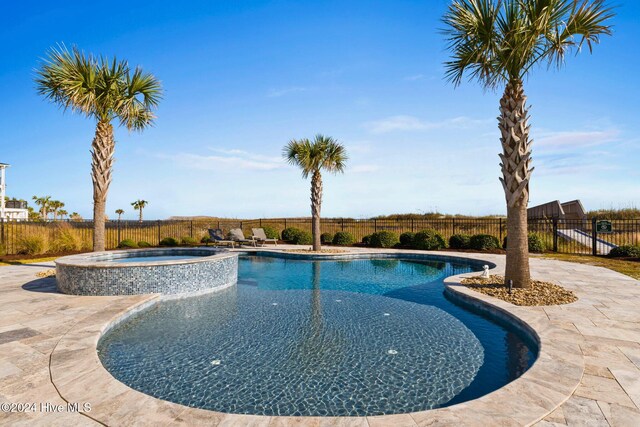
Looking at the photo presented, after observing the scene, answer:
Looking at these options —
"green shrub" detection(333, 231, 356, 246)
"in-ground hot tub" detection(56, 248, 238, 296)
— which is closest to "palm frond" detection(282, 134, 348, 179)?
"green shrub" detection(333, 231, 356, 246)

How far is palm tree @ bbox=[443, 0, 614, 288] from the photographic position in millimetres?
6527

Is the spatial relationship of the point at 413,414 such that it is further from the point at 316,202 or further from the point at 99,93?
the point at 316,202

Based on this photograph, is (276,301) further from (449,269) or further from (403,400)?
(449,269)

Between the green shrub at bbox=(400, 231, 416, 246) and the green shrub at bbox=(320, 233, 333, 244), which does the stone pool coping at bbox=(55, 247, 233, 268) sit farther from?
the green shrub at bbox=(400, 231, 416, 246)

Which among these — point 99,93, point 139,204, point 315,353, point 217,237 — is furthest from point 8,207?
point 315,353

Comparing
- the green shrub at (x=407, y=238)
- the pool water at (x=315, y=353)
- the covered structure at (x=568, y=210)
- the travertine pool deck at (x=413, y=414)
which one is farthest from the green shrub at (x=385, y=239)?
the travertine pool deck at (x=413, y=414)

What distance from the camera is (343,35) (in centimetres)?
1076

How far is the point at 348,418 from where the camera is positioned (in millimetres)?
2715

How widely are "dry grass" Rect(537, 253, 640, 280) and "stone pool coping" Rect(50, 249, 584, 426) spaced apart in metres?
8.21

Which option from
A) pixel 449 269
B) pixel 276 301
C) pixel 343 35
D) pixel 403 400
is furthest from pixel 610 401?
pixel 343 35

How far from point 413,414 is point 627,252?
51.1 feet

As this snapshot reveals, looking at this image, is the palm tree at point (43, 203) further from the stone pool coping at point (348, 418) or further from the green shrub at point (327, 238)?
the stone pool coping at point (348, 418)

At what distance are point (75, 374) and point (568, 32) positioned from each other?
10.00m

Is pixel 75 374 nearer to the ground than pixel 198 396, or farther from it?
farther from it
